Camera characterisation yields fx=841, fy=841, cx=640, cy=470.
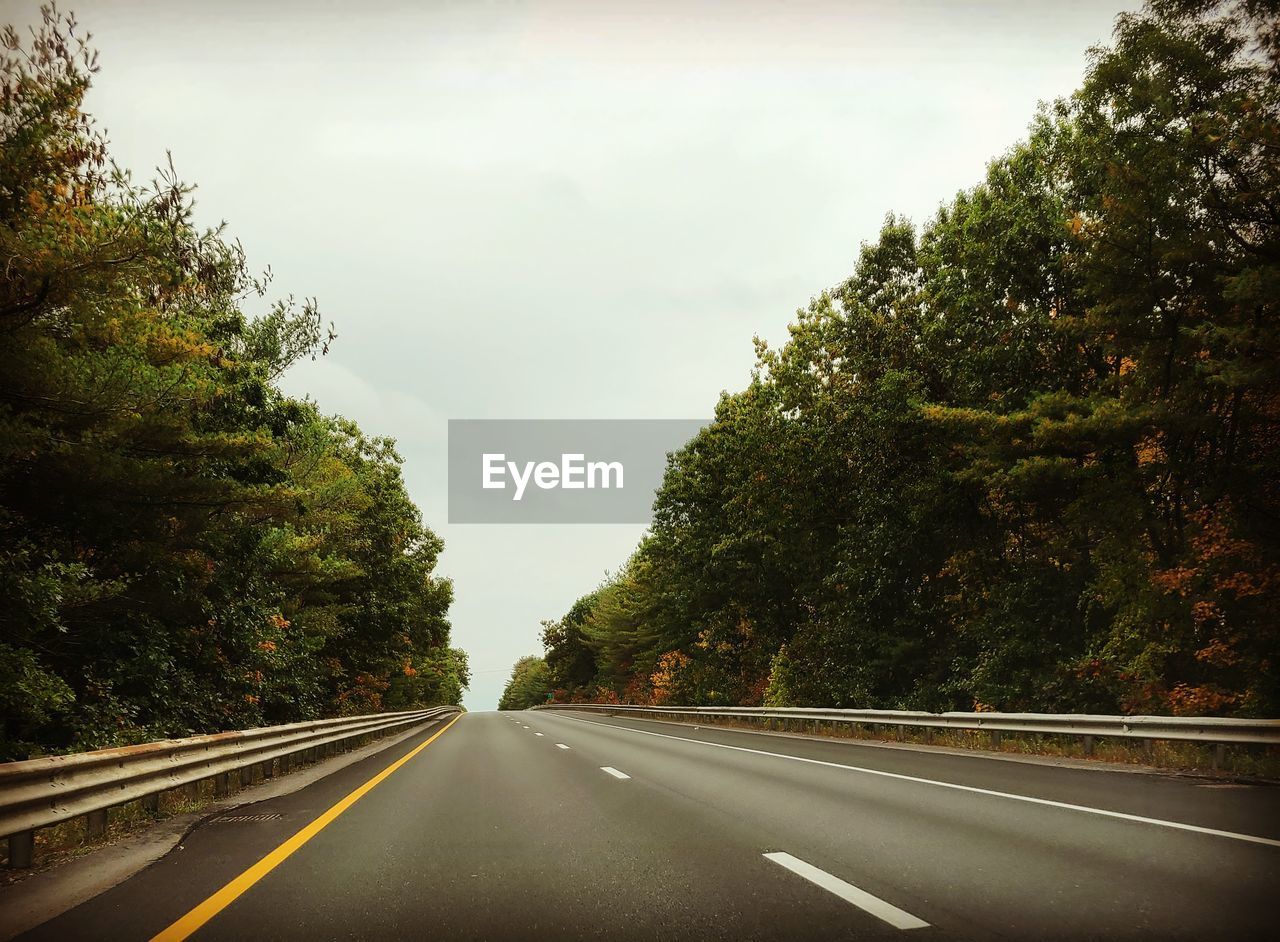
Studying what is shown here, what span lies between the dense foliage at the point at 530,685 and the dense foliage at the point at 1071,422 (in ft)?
330

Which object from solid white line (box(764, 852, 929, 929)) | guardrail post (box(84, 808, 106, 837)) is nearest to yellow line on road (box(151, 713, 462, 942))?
guardrail post (box(84, 808, 106, 837))

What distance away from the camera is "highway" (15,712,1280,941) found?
4.42 metres

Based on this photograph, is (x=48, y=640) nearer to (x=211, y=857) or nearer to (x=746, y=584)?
(x=211, y=857)

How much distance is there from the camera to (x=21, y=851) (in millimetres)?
5816

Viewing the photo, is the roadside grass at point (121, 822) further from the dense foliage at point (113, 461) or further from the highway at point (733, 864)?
the dense foliage at point (113, 461)

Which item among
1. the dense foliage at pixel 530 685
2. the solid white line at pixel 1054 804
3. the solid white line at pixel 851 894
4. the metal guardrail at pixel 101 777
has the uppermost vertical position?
the metal guardrail at pixel 101 777

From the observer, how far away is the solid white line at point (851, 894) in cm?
433

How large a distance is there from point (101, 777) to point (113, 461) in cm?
641

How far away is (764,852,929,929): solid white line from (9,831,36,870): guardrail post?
5162 millimetres

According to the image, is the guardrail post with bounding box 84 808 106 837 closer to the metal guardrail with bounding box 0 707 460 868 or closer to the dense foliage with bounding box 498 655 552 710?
the metal guardrail with bounding box 0 707 460 868

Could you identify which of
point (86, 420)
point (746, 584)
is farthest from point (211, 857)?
point (746, 584)

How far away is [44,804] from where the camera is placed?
5840mm

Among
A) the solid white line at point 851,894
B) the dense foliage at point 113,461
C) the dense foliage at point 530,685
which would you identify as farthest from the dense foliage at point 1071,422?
the dense foliage at point 530,685

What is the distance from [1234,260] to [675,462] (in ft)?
107
